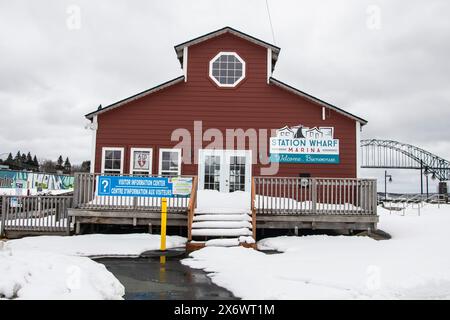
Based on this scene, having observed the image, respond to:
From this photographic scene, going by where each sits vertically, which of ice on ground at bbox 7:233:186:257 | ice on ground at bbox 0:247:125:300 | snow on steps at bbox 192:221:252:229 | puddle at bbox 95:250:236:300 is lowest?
puddle at bbox 95:250:236:300

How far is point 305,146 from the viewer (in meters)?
16.6

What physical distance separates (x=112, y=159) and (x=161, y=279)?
9469 millimetres

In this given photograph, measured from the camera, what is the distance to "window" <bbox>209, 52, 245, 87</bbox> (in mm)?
17156

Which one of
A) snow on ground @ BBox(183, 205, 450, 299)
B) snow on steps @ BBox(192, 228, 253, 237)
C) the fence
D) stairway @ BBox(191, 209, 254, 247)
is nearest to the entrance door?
stairway @ BBox(191, 209, 254, 247)

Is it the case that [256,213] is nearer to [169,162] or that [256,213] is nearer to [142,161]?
[169,162]

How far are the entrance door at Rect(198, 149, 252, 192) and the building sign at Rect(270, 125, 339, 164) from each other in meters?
1.14

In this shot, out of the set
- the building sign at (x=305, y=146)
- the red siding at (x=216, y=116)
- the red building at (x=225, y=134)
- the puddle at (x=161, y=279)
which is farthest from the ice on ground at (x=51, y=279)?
the building sign at (x=305, y=146)

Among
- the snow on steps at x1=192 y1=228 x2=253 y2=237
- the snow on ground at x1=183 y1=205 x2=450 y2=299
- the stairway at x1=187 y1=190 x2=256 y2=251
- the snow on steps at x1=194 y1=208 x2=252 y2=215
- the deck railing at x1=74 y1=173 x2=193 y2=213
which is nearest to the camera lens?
the snow on ground at x1=183 y1=205 x2=450 y2=299

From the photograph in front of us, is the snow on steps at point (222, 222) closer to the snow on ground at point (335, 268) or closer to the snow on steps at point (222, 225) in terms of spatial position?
the snow on steps at point (222, 225)

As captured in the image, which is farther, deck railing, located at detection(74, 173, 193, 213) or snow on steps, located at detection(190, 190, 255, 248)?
deck railing, located at detection(74, 173, 193, 213)

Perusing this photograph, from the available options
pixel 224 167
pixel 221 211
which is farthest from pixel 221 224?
pixel 224 167

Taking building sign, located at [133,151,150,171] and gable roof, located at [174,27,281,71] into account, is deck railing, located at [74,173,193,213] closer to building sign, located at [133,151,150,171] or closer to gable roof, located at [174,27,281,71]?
building sign, located at [133,151,150,171]
